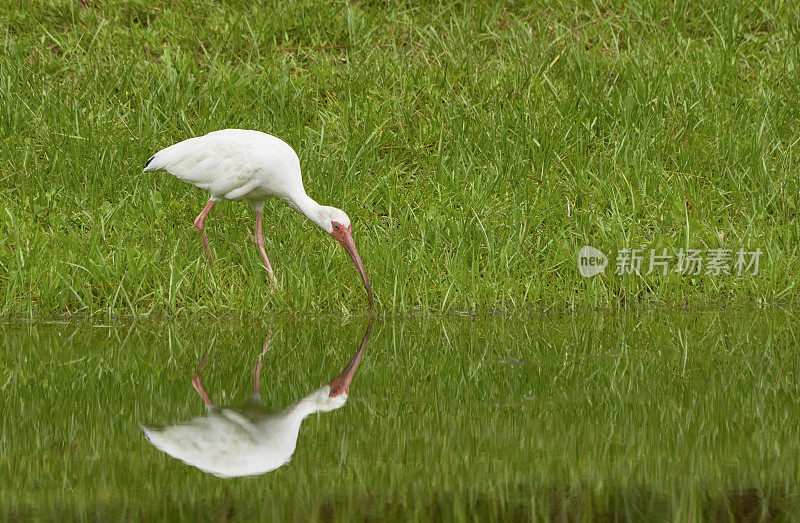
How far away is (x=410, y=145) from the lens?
353 inches

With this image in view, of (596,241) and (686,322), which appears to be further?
(596,241)

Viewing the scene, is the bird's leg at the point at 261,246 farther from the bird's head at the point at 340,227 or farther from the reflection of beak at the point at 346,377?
the reflection of beak at the point at 346,377

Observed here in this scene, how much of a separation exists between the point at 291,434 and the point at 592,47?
23.3 ft

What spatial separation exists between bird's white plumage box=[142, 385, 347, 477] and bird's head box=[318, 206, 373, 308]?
2.54 meters

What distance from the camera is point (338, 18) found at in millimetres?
10633

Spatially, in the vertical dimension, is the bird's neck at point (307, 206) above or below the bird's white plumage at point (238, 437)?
above

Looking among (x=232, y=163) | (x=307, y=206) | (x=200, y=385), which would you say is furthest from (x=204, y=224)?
(x=200, y=385)

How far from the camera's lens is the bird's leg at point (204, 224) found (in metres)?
7.25

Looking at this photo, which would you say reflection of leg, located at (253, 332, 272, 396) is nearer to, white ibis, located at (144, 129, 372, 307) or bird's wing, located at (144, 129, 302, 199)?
white ibis, located at (144, 129, 372, 307)

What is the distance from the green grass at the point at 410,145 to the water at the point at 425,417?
557 mm

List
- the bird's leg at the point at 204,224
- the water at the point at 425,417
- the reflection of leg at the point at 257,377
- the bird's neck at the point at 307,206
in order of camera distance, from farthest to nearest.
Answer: the bird's neck at the point at 307,206 < the bird's leg at the point at 204,224 < the reflection of leg at the point at 257,377 < the water at the point at 425,417

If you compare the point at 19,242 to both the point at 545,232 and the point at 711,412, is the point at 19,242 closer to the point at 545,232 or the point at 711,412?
the point at 545,232

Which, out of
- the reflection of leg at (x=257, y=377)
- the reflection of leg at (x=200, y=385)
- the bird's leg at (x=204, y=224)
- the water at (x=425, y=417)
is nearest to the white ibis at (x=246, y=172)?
the bird's leg at (x=204, y=224)

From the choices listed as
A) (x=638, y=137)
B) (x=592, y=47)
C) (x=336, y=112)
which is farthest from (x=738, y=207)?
(x=336, y=112)
